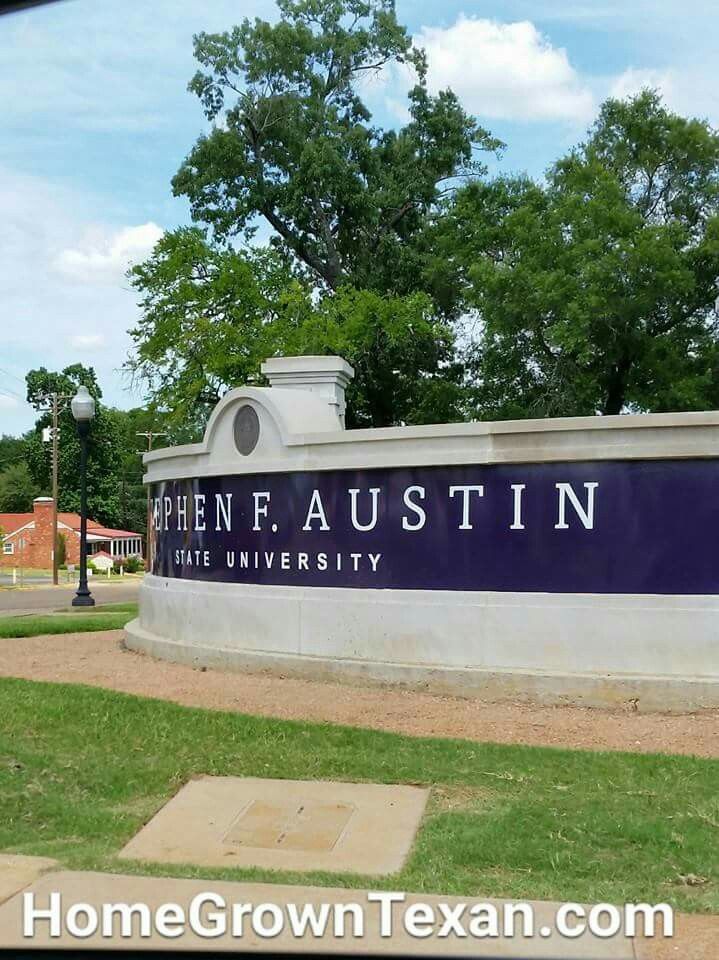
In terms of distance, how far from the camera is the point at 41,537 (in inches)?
2714

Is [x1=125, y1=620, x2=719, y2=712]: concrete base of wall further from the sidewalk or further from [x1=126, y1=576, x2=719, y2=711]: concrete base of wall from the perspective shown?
the sidewalk

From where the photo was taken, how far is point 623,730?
7.84m

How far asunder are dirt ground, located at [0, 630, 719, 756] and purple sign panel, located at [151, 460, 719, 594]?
1017 millimetres

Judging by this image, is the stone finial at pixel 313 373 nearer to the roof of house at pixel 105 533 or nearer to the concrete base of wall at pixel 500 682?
the concrete base of wall at pixel 500 682

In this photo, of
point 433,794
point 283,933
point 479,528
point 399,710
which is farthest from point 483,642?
point 283,933

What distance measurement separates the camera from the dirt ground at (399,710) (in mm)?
7590

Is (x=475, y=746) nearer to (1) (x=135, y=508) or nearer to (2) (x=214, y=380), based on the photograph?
(2) (x=214, y=380)

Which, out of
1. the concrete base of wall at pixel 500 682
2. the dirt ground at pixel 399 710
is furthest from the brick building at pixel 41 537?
the concrete base of wall at pixel 500 682

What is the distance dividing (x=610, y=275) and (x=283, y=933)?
90.3ft

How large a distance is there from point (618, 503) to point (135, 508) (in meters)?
82.2

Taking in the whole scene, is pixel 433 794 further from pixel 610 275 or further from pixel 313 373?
pixel 610 275

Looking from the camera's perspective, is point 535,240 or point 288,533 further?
point 535,240

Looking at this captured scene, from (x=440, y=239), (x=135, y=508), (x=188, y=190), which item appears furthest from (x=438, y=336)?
(x=135, y=508)

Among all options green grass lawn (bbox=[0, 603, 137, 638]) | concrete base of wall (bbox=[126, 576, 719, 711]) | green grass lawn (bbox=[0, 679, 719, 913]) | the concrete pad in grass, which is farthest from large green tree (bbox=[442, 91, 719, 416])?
the concrete pad in grass
